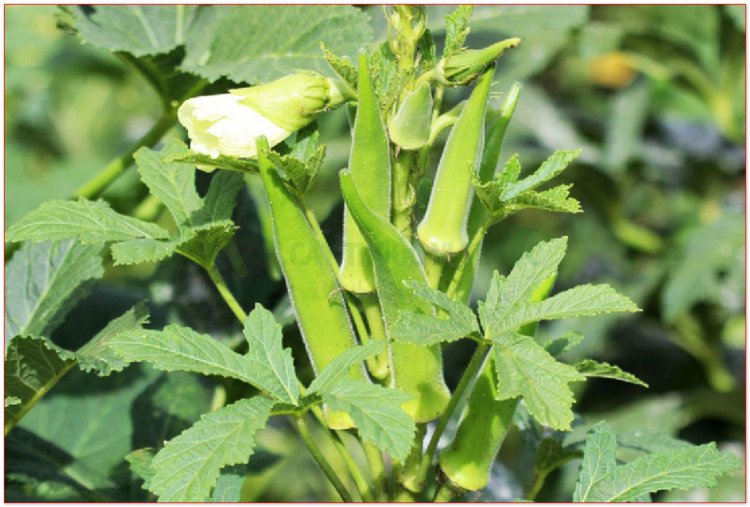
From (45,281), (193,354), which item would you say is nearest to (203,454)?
(193,354)

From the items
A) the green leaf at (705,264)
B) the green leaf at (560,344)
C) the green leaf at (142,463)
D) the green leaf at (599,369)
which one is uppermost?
the green leaf at (599,369)

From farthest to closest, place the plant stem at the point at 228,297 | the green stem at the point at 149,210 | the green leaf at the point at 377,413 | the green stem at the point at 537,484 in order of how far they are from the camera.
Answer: the green stem at the point at 149,210, the green stem at the point at 537,484, the plant stem at the point at 228,297, the green leaf at the point at 377,413

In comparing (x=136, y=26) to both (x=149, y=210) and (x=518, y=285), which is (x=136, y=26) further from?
(x=518, y=285)

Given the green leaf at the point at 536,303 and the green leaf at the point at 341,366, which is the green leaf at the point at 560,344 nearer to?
the green leaf at the point at 536,303

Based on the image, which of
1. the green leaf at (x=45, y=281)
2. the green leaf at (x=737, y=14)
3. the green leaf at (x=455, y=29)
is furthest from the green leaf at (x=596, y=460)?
the green leaf at (x=737, y=14)

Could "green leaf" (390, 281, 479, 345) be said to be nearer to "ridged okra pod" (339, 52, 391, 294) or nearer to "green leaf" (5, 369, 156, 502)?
"ridged okra pod" (339, 52, 391, 294)

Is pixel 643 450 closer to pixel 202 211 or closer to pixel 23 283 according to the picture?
pixel 202 211
